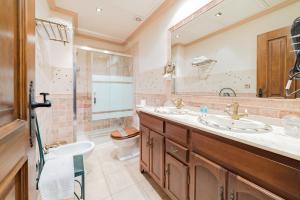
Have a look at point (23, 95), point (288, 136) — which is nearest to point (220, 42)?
point (288, 136)

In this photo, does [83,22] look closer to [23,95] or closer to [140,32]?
[140,32]

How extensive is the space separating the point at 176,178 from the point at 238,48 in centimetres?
126

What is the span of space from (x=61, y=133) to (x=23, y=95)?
2217mm

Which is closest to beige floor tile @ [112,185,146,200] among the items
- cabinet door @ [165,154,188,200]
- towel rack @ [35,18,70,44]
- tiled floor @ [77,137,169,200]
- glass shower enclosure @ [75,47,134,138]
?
tiled floor @ [77,137,169,200]

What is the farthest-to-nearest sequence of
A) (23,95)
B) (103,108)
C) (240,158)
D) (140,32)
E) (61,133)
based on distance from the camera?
1. (103,108)
2. (140,32)
3. (61,133)
4. (240,158)
5. (23,95)

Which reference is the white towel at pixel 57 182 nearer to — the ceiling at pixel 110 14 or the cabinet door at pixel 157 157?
the cabinet door at pixel 157 157

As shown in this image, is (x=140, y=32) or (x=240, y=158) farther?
(x=140, y=32)

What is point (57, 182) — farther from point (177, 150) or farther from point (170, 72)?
point (170, 72)

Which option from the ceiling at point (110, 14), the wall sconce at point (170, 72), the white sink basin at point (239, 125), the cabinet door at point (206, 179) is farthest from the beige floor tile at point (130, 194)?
the ceiling at point (110, 14)

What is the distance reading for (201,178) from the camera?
945mm

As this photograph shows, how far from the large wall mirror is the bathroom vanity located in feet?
1.78

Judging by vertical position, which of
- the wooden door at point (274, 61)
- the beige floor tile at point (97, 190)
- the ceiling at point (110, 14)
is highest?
the ceiling at point (110, 14)

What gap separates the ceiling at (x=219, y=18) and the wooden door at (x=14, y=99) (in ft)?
4.90

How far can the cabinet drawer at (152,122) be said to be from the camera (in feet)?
4.50
